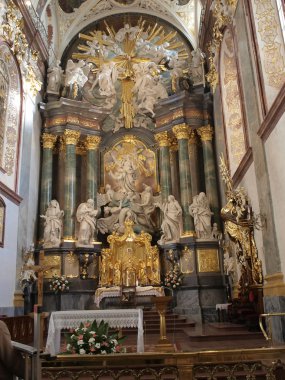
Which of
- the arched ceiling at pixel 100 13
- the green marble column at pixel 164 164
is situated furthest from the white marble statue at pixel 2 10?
the green marble column at pixel 164 164

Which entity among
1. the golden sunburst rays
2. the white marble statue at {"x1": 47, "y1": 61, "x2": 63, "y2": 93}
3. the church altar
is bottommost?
the church altar

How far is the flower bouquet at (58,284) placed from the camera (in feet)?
45.9

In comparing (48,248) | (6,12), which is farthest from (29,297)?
(6,12)

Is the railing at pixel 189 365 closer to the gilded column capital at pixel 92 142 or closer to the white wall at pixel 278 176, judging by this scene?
the white wall at pixel 278 176

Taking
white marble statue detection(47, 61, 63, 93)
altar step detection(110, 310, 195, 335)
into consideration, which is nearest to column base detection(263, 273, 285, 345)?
altar step detection(110, 310, 195, 335)

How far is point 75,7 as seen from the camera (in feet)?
60.1

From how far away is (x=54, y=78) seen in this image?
55.6ft

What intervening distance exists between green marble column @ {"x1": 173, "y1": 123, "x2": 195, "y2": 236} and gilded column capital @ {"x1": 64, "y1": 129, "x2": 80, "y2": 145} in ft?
13.0

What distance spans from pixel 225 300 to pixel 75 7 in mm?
14111

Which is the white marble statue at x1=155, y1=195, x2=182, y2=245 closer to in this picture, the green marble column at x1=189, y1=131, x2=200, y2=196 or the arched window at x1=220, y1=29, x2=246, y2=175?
the green marble column at x1=189, y1=131, x2=200, y2=196

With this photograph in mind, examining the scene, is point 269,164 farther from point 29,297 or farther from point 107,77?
point 107,77

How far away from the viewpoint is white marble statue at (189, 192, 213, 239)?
574 inches

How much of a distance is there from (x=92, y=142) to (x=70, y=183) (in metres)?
2.10

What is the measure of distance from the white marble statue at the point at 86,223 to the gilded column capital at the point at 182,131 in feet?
14.5
